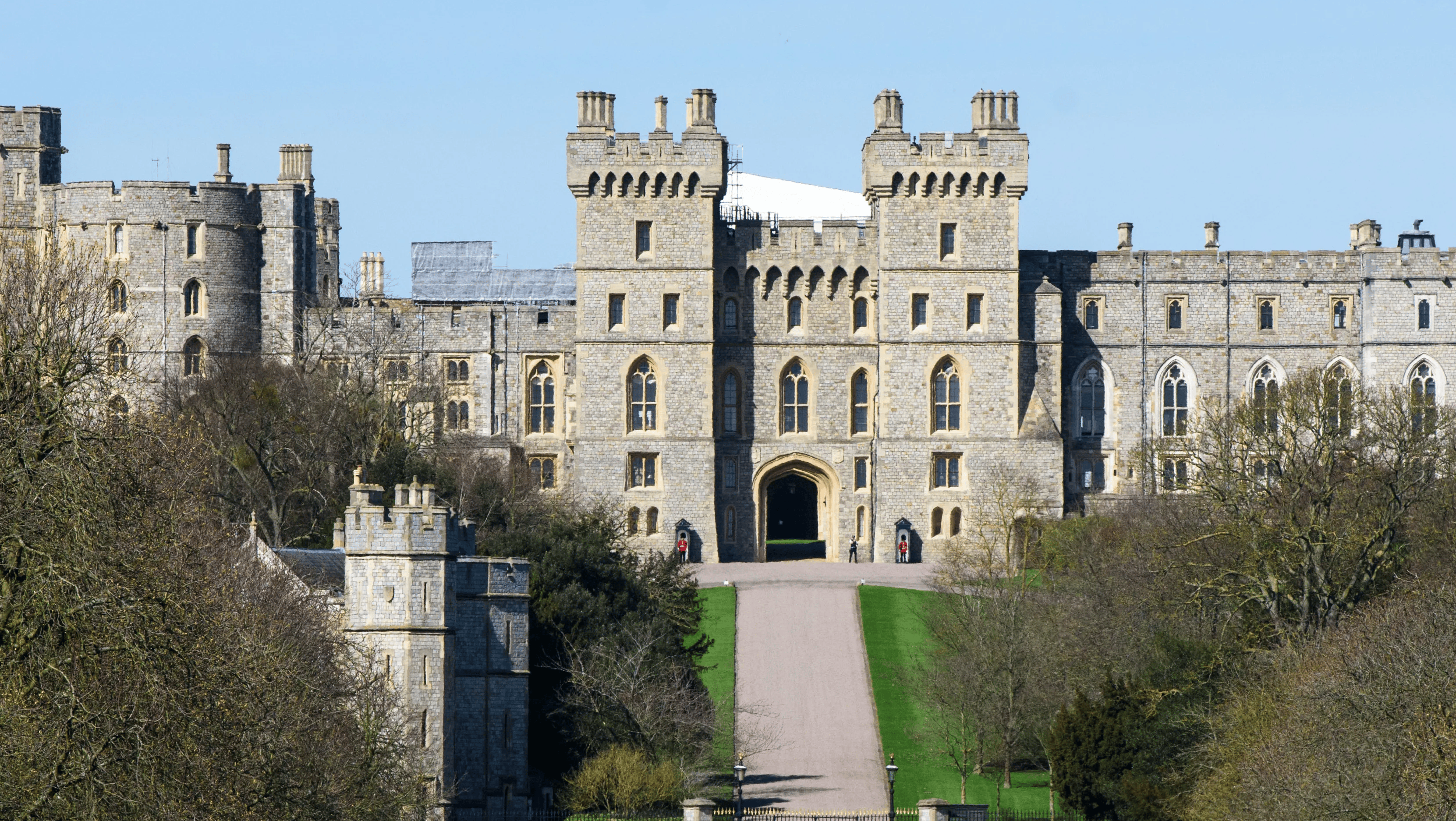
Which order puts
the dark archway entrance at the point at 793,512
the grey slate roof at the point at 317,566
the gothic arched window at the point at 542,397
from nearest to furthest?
the grey slate roof at the point at 317,566, the gothic arched window at the point at 542,397, the dark archway entrance at the point at 793,512

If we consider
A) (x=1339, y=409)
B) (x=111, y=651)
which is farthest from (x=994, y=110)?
(x=111, y=651)

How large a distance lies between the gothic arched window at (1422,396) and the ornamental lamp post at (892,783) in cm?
1147

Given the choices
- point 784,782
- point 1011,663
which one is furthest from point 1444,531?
point 784,782

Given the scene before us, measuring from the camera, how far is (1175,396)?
59.9 m

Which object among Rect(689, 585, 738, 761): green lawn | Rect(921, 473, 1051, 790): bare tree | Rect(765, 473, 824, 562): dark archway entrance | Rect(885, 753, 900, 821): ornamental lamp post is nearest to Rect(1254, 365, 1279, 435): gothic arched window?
Rect(921, 473, 1051, 790): bare tree

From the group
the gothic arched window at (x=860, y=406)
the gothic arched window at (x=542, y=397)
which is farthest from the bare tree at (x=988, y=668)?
the gothic arched window at (x=542, y=397)

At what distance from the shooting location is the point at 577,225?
5712cm

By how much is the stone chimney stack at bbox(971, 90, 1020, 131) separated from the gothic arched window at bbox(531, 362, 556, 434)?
12.5 meters

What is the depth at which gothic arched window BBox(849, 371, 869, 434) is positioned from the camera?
58.1 metres

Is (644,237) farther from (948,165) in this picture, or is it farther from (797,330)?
(948,165)

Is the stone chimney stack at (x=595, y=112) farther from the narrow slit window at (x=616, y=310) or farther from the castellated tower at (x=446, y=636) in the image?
the castellated tower at (x=446, y=636)

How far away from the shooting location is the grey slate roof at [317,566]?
35.0 meters

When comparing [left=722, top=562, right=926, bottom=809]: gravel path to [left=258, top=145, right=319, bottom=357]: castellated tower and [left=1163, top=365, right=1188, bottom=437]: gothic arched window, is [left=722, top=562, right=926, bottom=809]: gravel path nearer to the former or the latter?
[left=1163, top=365, right=1188, bottom=437]: gothic arched window

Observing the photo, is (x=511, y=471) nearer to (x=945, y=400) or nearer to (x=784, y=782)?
(x=945, y=400)
